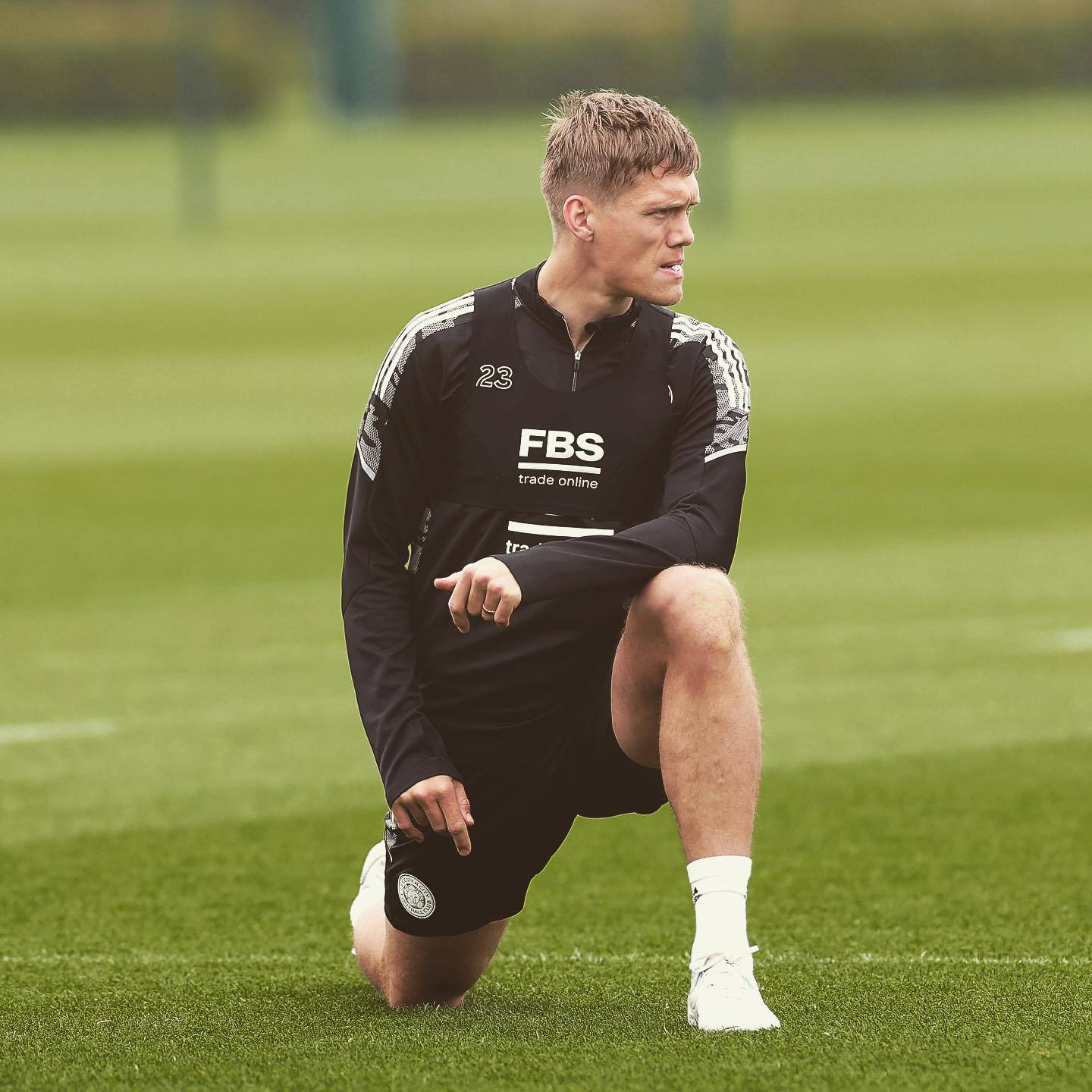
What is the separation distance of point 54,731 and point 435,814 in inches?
161

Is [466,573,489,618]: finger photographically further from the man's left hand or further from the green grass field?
the green grass field

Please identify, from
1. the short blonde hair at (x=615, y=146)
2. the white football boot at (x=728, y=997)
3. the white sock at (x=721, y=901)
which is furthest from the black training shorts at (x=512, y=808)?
the short blonde hair at (x=615, y=146)

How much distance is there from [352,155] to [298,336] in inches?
1065

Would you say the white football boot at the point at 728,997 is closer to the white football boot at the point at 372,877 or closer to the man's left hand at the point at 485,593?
the man's left hand at the point at 485,593

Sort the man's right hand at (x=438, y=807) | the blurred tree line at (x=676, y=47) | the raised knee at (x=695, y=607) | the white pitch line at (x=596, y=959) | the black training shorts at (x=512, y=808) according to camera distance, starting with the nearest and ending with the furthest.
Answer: the raised knee at (x=695, y=607), the man's right hand at (x=438, y=807), the black training shorts at (x=512, y=808), the white pitch line at (x=596, y=959), the blurred tree line at (x=676, y=47)

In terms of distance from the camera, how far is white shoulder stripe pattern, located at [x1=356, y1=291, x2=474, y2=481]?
466 centimetres

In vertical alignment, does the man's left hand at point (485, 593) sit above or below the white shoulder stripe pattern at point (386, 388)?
below

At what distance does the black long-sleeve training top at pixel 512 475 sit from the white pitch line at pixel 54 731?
3719 millimetres

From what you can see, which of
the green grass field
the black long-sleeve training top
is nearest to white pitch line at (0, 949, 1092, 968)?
the green grass field

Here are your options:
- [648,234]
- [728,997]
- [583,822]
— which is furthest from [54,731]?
[728,997]

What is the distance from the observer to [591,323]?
4.71 metres

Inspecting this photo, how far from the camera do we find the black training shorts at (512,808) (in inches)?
185

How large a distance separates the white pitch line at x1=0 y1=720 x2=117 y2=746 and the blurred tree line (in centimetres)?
4639

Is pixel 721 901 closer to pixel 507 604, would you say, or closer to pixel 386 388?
pixel 507 604
